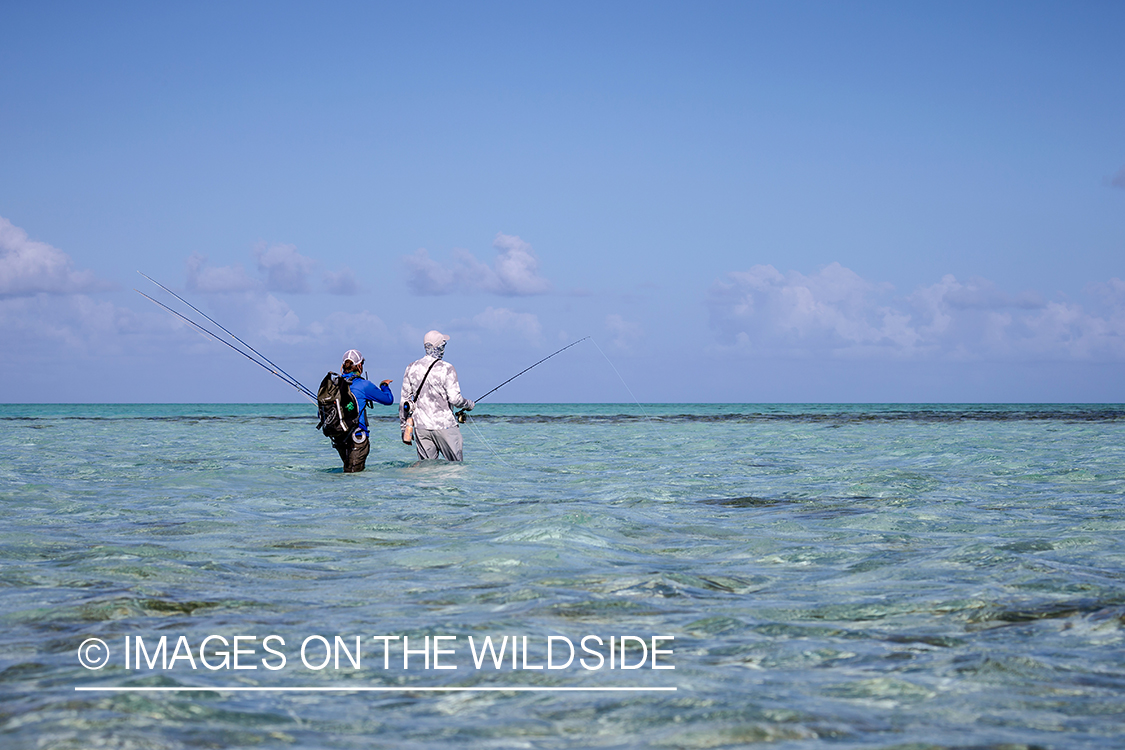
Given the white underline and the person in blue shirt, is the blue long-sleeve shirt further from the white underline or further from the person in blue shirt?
the white underline

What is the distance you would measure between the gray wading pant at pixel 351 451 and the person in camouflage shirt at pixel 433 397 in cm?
83

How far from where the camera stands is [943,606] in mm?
5785

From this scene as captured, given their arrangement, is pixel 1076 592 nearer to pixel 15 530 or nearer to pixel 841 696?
pixel 841 696

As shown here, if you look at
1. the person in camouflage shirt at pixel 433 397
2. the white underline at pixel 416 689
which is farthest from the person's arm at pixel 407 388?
the white underline at pixel 416 689

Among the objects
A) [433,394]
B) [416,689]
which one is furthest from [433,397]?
[416,689]

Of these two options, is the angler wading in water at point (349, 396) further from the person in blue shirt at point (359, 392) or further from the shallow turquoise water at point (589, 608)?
the shallow turquoise water at point (589, 608)

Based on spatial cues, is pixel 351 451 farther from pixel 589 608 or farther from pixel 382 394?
pixel 589 608

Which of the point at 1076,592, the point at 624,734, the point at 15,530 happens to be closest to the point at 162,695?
the point at 624,734

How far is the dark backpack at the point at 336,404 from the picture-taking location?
13836 millimetres

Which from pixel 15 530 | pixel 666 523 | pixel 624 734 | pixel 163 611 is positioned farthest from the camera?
pixel 666 523

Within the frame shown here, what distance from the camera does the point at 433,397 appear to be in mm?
14562

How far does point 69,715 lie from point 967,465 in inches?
650

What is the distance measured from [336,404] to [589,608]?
8827mm

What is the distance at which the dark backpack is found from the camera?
45.4 feet
